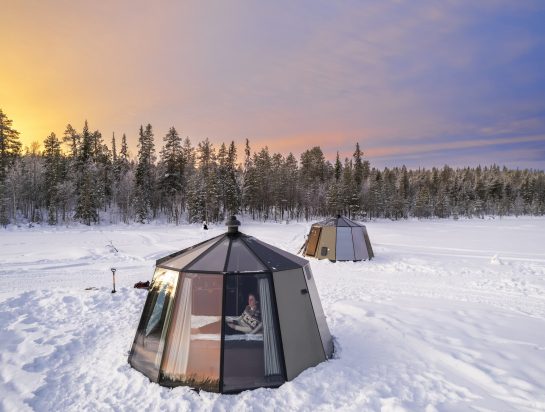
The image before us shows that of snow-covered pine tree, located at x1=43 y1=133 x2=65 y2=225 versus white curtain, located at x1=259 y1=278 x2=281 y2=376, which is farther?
snow-covered pine tree, located at x1=43 y1=133 x2=65 y2=225

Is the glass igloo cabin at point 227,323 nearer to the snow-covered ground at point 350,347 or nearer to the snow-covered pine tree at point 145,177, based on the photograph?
the snow-covered ground at point 350,347

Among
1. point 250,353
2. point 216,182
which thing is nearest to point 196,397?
point 250,353

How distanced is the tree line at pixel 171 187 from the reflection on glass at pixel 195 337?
49.7 meters

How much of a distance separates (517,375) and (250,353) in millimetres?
5243

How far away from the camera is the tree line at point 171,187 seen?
52.7 metres

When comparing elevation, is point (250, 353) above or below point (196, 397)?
above

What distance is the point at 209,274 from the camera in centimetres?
616

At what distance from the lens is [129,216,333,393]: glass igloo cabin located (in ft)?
19.2

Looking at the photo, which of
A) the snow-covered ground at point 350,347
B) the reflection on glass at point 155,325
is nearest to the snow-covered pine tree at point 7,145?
the snow-covered ground at point 350,347

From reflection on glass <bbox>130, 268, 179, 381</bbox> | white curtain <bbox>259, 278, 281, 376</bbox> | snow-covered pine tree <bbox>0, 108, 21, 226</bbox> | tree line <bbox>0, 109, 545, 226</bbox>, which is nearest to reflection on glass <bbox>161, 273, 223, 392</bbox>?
reflection on glass <bbox>130, 268, 179, 381</bbox>

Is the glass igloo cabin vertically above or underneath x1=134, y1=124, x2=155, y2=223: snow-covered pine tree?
underneath

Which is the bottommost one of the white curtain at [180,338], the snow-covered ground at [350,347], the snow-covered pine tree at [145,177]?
the snow-covered ground at [350,347]

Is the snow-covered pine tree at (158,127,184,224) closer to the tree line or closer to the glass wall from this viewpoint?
the tree line

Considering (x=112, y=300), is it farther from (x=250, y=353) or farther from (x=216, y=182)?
(x=216, y=182)
